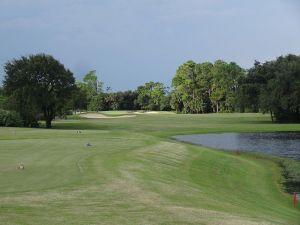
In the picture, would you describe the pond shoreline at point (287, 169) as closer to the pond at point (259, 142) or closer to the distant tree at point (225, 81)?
the pond at point (259, 142)

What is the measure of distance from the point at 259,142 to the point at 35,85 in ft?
115

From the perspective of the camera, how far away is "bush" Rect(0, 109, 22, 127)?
69.1 metres

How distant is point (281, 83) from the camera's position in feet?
278

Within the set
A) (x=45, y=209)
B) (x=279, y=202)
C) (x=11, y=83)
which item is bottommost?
(x=279, y=202)

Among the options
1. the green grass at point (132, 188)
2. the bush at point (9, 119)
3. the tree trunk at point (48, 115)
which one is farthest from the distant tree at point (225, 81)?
the green grass at point (132, 188)

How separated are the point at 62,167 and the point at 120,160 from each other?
16.9 ft

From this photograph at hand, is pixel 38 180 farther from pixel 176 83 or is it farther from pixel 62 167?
pixel 176 83

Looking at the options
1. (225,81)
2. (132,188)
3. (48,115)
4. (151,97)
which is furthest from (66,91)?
(151,97)

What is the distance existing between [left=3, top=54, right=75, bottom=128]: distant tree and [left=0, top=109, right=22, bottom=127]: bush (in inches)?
43.7

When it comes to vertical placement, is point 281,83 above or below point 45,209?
above

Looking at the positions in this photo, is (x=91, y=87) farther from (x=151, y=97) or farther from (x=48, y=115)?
(x=48, y=115)

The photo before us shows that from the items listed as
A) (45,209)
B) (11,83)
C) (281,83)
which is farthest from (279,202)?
(281,83)

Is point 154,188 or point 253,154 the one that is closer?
point 154,188

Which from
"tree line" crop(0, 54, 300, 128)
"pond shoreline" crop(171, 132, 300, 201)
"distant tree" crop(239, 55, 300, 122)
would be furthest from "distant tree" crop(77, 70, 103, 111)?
"pond shoreline" crop(171, 132, 300, 201)
